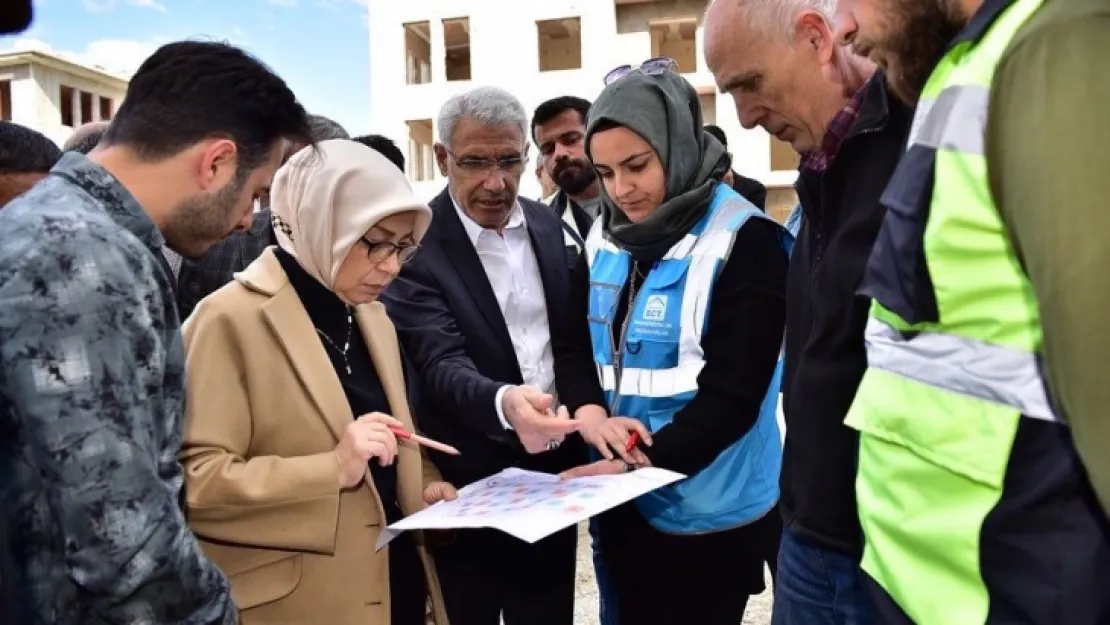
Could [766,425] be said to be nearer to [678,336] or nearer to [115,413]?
[678,336]

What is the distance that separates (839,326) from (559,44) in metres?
19.7

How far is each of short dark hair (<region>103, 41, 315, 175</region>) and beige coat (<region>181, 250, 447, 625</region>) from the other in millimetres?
455

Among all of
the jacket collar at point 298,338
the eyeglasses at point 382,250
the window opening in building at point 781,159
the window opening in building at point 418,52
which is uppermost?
the window opening in building at point 418,52

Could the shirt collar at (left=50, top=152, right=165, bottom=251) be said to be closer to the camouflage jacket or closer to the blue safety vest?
the camouflage jacket

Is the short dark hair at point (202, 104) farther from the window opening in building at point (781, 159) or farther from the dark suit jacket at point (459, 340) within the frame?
the window opening in building at point (781, 159)

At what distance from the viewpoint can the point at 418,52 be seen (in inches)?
789

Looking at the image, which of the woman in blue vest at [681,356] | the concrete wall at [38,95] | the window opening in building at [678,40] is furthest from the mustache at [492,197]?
the concrete wall at [38,95]

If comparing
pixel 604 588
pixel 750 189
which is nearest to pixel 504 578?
pixel 604 588

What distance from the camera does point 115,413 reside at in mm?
1070

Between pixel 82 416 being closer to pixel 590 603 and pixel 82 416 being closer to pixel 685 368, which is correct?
pixel 685 368

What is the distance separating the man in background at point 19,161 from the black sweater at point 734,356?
2.24 m

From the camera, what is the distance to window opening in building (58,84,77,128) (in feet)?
70.9

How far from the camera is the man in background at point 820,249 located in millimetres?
1361

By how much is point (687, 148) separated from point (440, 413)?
38.4 inches
